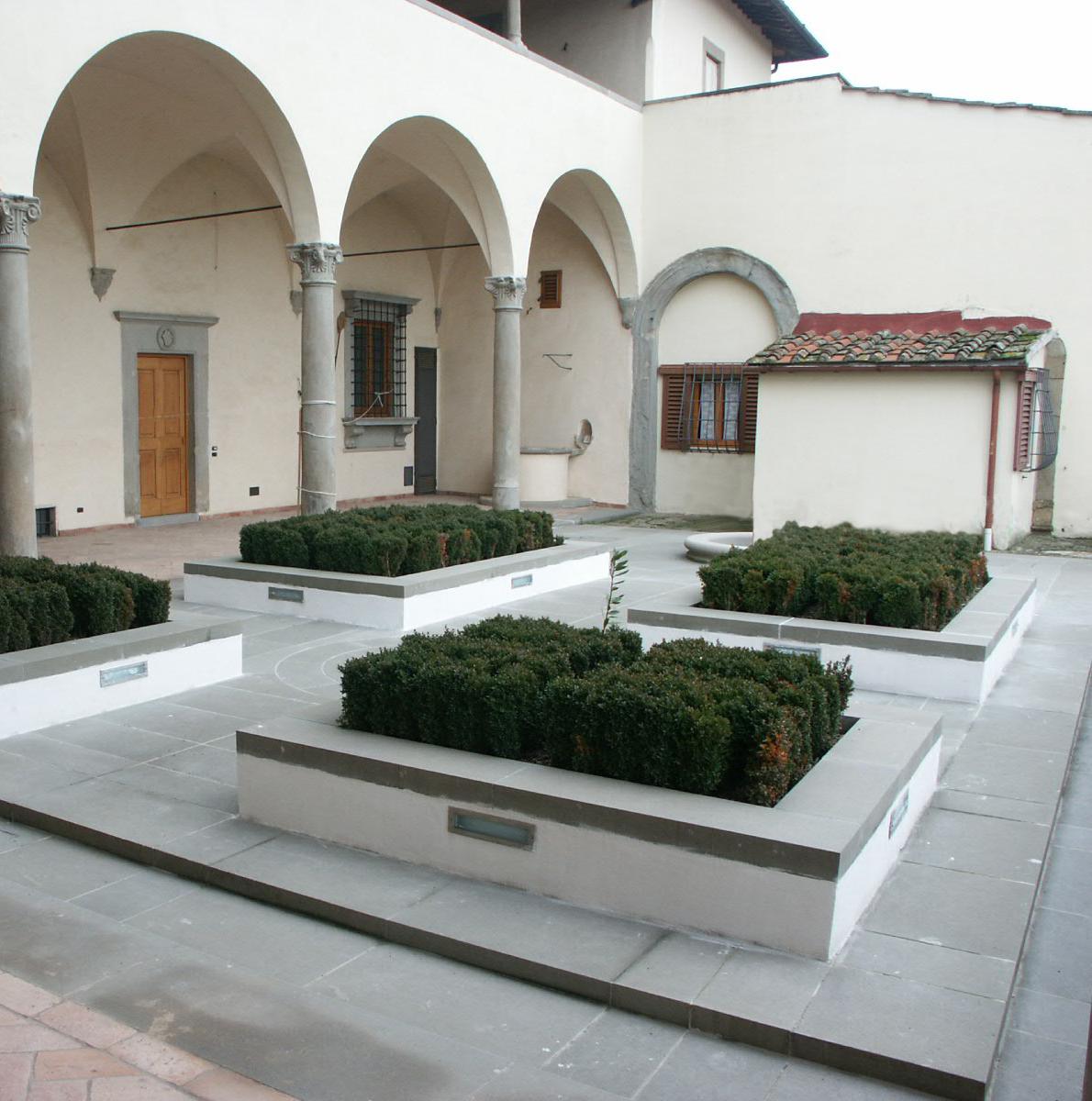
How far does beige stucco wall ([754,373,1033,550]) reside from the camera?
40.8ft

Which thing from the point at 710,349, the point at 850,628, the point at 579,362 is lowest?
the point at 850,628

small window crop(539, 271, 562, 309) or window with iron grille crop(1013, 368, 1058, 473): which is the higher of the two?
small window crop(539, 271, 562, 309)

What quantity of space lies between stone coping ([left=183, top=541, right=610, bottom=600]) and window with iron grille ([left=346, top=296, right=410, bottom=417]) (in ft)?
27.6

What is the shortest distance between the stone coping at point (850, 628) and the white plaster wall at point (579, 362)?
1019 cm

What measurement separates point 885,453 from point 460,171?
6171 millimetres

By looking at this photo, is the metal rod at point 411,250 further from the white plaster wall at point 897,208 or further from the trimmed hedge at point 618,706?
the trimmed hedge at point 618,706

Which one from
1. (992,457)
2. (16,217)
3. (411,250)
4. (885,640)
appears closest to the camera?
(885,640)

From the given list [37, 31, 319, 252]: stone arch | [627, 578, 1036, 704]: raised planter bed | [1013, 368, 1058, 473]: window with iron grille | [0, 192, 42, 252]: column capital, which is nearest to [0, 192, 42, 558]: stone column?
[0, 192, 42, 252]: column capital

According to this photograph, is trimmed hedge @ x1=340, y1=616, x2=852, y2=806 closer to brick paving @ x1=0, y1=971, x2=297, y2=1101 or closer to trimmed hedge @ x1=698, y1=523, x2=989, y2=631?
brick paving @ x1=0, y1=971, x2=297, y2=1101

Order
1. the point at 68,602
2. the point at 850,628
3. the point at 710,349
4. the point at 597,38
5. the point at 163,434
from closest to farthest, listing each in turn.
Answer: the point at 68,602 < the point at 850,628 < the point at 163,434 < the point at 710,349 < the point at 597,38

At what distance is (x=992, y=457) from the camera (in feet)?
40.1

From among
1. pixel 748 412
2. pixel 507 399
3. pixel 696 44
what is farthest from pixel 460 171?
pixel 696 44

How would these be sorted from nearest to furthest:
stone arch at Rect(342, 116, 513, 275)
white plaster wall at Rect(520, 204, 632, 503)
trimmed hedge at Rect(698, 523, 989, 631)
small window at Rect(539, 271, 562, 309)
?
1. trimmed hedge at Rect(698, 523, 989, 631)
2. stone arch at Rect(342, 116, 513, 275)
3. white plaster wall at Rect(520, 204, 632, 503)
4. small window at Rect(539, 271, 562, 309)

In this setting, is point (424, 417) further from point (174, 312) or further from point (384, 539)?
point (384, 539)
